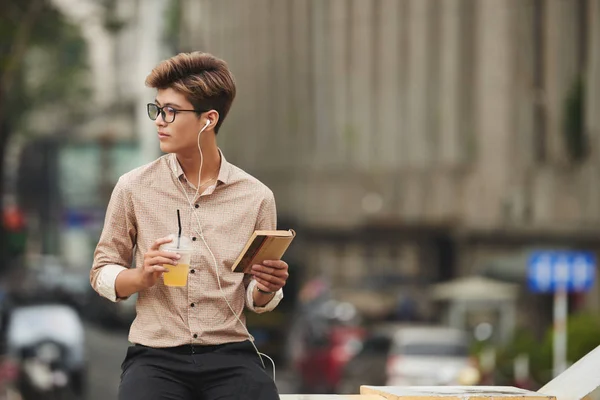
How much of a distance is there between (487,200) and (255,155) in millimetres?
26338

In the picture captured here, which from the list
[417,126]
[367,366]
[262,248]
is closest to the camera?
[262,248]

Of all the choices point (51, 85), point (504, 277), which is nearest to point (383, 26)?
point (51, 85)

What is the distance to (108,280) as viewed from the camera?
4.74 m

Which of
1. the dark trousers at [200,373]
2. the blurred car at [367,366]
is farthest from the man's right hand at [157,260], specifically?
the blurred car at [367,366]

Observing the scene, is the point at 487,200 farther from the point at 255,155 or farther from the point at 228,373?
the point at 228,373

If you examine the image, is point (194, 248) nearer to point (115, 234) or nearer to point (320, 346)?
point (115, 234)

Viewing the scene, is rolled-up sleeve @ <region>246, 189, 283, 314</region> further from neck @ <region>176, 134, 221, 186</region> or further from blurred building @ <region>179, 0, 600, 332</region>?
blurred building @ <region>179, 0, 600, 332</region>

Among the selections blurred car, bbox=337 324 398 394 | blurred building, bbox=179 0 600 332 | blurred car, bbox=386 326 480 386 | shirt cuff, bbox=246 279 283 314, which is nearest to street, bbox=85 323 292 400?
blurred car, bbox=337 324 398 394

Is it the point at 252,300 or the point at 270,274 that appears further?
the point at 252,300

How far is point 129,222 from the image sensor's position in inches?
190

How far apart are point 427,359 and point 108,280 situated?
905 inches

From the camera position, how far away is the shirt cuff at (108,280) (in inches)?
186

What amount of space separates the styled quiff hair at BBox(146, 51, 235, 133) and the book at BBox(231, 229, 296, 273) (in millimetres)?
469

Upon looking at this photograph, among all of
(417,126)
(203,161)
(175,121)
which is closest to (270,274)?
(203,161)
